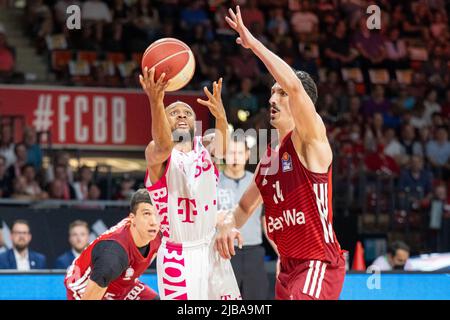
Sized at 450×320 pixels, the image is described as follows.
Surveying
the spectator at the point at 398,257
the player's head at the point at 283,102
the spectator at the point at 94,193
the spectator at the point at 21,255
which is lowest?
the spectator at the point at 398,257

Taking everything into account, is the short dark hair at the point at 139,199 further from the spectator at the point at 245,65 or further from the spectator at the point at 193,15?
the spectator at the point at 193,15

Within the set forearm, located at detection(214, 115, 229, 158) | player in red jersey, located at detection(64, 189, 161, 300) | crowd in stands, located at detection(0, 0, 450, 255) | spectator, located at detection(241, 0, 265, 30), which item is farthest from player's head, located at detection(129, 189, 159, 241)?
spectator, located at detection(241, 0, 265, 30)

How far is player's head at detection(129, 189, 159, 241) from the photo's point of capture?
773 cm

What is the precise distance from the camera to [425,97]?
16.8 m

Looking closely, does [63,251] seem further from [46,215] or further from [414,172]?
[414,172]

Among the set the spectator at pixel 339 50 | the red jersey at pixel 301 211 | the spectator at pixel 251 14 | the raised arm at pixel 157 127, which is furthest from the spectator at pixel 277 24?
the red jersey at pixel 301 211

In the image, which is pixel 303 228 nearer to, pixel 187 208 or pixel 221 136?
pixel 187 208

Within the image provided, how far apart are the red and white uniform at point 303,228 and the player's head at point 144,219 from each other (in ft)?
4.40

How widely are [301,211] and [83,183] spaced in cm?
683

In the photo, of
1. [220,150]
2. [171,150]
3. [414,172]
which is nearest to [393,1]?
[414,172]

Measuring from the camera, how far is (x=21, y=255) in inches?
408

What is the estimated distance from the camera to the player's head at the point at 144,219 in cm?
773
